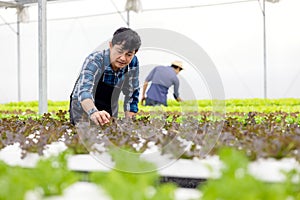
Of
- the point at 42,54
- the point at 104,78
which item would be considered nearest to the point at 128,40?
→ the point at 104,78

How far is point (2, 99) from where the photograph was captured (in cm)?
1304

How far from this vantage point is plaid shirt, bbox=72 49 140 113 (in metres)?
4.03

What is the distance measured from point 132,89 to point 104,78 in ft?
1.20

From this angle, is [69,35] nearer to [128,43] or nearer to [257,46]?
[257,46]

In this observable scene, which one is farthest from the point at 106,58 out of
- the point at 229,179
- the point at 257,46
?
the point at 257,46

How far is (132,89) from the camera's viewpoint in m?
4.63

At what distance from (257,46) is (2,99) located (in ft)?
22.8

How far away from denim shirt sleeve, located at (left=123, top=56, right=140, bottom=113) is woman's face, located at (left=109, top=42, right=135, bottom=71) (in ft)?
1.35

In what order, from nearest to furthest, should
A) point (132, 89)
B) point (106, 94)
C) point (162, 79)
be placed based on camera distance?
point (106, 94) < point (132, 89) < point (162, 79)

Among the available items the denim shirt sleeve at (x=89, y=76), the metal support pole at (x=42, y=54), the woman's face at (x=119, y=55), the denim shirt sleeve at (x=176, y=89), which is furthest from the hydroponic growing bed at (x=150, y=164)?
the denim shirt sleeve at (x=176, y=89)

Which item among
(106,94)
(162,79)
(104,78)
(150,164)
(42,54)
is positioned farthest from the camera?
(162,79)

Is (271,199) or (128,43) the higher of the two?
(128,43)

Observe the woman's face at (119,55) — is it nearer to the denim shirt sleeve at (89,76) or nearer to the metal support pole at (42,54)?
the denim shirt sleeve at (89,76)

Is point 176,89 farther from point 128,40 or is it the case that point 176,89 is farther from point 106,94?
point 128,40
